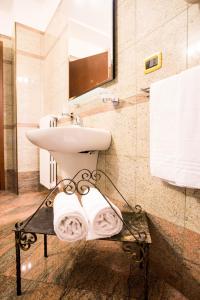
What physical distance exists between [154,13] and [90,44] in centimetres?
76

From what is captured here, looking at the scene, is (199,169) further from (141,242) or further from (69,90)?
(69,90)

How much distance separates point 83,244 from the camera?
141 centimetres

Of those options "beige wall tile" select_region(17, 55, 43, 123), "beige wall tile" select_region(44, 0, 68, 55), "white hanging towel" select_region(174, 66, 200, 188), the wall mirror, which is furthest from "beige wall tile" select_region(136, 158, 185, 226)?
"beige wall tile" select_region(17, 55, 43, 123)

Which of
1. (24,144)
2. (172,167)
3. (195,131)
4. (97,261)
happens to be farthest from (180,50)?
(24,144)

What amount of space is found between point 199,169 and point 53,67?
2.43m

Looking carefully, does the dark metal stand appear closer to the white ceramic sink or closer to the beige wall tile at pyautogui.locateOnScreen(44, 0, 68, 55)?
the white ceramic sink

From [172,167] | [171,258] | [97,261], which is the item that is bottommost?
[97,261]

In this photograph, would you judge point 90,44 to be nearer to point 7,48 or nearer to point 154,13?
point 154,13

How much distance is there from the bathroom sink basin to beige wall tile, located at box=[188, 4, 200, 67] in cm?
72

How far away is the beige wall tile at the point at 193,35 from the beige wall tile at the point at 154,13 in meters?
0.07

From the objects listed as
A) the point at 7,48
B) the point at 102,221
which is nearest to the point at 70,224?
the point at 102,221

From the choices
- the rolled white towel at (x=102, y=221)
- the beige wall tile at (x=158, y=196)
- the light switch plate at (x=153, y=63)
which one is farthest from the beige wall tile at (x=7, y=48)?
the rolled white towel at (x=102, y=221)

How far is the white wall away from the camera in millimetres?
2388

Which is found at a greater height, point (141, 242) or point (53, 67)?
point (53, 67)
